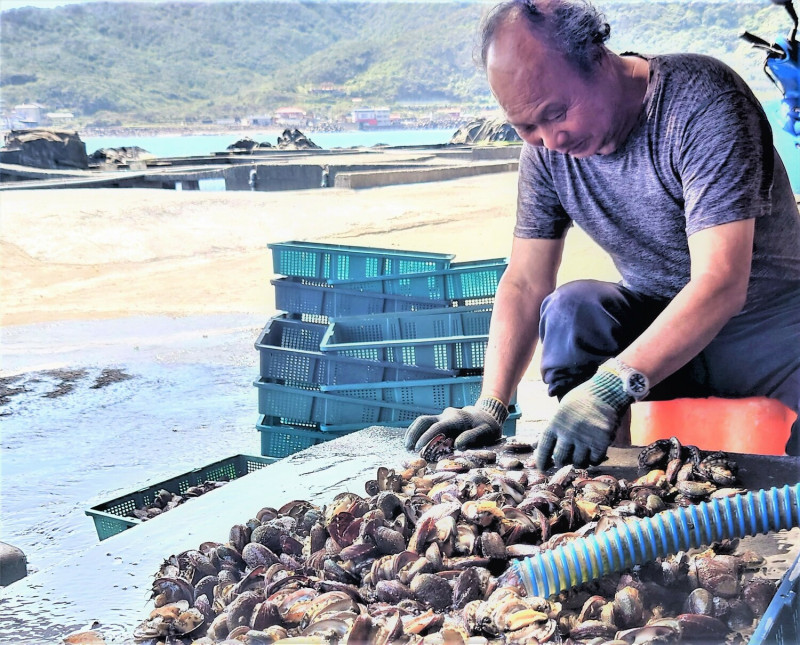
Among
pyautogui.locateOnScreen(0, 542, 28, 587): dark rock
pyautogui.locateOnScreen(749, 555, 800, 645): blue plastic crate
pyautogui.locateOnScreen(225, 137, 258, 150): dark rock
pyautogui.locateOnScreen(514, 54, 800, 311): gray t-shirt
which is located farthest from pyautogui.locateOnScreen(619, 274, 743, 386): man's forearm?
pyautogui.locateOnScreen(225, 137, 258, 150): dark rock

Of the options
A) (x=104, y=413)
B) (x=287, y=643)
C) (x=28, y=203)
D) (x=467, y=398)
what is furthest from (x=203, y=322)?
(x=28, y=203)

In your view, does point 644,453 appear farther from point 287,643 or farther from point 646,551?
point 287,643

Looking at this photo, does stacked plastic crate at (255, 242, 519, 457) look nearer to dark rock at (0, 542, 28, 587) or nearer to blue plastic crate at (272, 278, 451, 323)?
blue plastic crate at (272, 278, 451, 323)

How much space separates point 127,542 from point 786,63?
213cm

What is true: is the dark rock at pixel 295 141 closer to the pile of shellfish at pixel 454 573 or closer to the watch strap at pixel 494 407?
the watch strap at pixel 494 407

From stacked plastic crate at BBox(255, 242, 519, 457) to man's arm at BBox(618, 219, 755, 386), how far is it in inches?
51.7

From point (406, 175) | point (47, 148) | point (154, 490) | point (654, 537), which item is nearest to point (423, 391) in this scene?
point (154, 490)

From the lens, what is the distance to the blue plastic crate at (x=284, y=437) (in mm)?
3652

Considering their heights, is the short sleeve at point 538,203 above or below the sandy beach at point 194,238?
above

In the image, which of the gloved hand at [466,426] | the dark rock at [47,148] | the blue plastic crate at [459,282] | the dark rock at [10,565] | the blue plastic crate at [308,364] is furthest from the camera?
the dark rock at [47,148]

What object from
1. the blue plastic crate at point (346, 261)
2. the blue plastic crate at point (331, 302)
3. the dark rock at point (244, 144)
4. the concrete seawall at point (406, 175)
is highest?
the dark rock at point (244, 144)

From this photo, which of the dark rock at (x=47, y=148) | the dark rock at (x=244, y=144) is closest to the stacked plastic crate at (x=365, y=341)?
the dark rock at (x=47, y=148)

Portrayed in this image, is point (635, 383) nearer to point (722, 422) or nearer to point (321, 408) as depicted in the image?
point (722, 422)

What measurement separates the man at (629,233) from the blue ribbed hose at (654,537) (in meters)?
0.46
